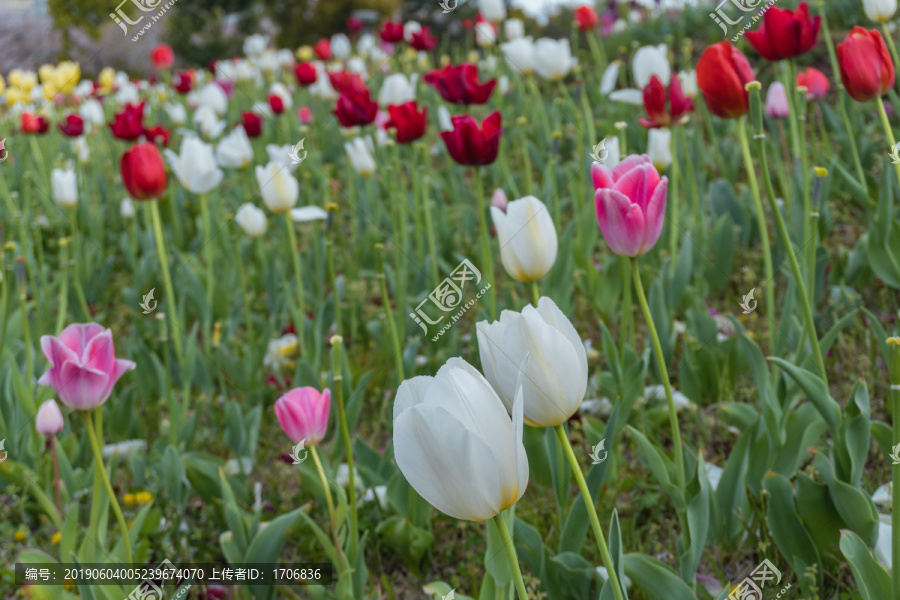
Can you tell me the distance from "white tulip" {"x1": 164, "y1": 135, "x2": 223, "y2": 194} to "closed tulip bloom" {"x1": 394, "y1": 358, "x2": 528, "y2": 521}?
6.15 feet

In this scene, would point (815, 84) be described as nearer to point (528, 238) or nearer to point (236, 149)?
point (528, 238)

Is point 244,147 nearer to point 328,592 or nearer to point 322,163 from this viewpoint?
point 322,163

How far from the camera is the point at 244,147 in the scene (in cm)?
283

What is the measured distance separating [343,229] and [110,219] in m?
1.20

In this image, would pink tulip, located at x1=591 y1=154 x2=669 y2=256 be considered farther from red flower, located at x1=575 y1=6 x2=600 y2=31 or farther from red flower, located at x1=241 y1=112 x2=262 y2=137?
red flower, located at x1=575 y1=6 x2=600 y2=31

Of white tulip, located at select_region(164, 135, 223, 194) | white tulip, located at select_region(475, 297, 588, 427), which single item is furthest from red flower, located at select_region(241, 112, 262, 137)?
white tulip, located at select_region(475, 297, 588, 427)

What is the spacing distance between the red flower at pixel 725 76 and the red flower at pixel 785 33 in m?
0.23

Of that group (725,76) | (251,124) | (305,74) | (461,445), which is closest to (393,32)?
(305,74)

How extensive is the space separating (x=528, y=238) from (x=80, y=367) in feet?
2.41

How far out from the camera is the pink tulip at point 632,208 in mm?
1017

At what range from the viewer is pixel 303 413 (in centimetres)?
121

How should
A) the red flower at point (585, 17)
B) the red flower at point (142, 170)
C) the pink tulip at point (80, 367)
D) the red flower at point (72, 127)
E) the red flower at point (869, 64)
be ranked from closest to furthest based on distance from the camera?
the pink tulip at point (80, 367), the red flower at point (869, 64), the red flower at point (142, 170), the red flower at point (72, 127), the red flower at point (585, 17)

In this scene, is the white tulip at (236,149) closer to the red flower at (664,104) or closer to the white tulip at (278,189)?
the white tulip at (278,189)

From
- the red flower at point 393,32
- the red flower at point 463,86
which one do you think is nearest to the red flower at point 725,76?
the red flower at point 463,86
